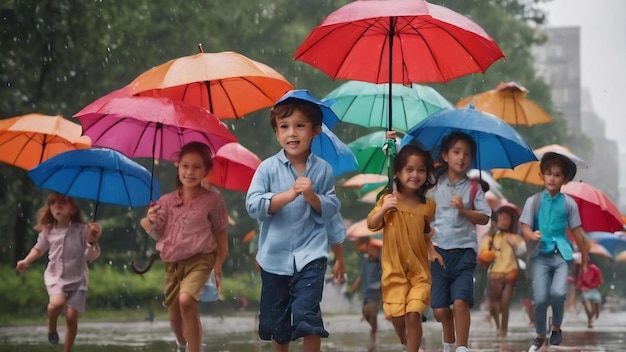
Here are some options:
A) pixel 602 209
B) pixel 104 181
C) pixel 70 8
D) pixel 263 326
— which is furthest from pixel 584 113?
pixel 263 326

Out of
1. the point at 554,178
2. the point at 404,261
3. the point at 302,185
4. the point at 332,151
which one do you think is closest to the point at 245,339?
the point at 554,178

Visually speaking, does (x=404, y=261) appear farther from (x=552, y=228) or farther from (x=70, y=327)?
(x=70, y=327)

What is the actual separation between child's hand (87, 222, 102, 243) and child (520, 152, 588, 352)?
344 centimetres

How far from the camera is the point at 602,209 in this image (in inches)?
423

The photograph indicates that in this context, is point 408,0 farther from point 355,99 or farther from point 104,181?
point 104,181

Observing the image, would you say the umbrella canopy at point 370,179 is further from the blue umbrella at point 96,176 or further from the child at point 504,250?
the blue umbrella at point 96,176

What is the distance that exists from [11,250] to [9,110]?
2869 mm

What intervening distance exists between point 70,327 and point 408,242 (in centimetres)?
336

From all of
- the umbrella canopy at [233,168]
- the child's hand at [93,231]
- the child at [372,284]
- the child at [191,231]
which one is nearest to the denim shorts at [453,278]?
the child at [191,231]

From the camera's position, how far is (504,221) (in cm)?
1305

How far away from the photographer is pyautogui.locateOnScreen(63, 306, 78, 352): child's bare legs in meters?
9.38

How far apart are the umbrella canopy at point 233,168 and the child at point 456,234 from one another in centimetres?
223

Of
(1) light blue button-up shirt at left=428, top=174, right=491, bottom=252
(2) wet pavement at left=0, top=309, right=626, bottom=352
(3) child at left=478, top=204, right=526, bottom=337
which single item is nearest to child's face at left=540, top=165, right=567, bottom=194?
(1) light blue button-up shirt at left=428, top=174, right=491, bottom=252

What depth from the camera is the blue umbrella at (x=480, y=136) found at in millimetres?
8305
